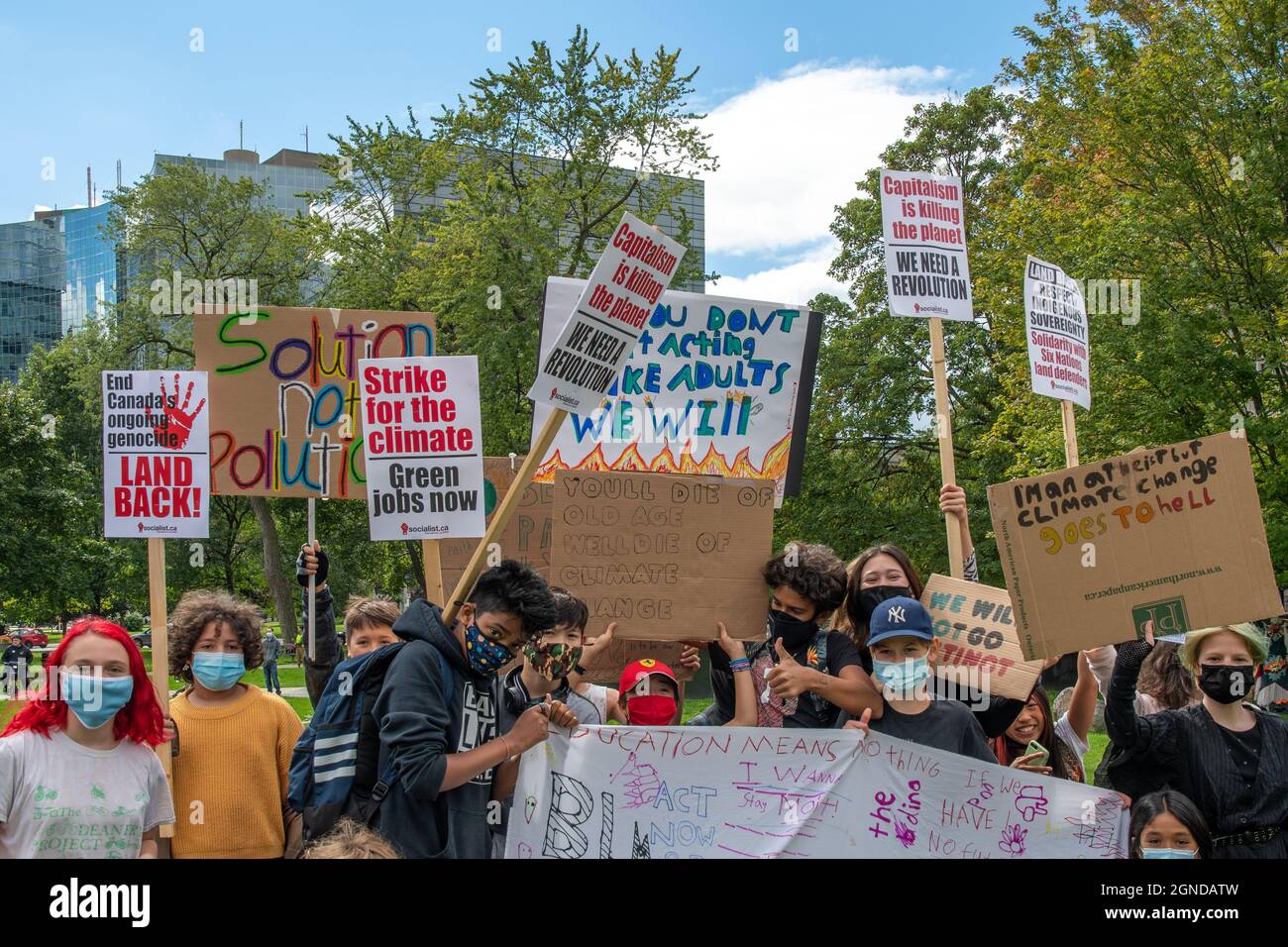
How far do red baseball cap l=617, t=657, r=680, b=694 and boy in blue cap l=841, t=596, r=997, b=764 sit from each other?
1.10m

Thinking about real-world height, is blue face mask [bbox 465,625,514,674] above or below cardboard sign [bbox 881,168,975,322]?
below

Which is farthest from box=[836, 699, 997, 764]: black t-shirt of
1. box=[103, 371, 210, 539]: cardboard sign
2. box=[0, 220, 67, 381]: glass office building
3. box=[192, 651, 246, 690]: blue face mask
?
box=[0, 220, 67, 381]: glass office building

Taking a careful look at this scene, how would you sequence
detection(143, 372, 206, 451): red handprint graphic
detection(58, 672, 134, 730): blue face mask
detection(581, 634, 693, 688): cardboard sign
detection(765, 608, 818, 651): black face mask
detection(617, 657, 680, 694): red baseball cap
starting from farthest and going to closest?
detection(581, 634, 693, 688): cardboard sign, detection(617, 657, 680, 694): red baseball cap, detection(143, 372, 206, 451): red handprint graphic, detection(765, 608, 818, 651): black face mask, detection(58, 672, 134, 730): blue face mask

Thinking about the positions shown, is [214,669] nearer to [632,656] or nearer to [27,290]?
[632,656]

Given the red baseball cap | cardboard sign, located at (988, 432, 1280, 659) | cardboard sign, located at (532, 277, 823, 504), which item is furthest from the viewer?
cardboard sign, located at (532, 277, 823, 504)

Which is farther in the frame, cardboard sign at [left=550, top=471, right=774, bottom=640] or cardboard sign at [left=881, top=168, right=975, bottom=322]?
cardboard sign at [left=881, top=168, right=975, bottom=322]

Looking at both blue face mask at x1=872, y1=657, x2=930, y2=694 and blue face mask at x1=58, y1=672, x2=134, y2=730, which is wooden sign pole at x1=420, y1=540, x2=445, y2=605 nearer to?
blue face mask at x1=58, y1=672, x2=134, y2=730

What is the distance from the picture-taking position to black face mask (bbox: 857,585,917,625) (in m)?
4.75

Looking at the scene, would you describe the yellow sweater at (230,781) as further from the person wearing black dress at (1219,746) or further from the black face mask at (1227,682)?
the black face mask at (1227,682)

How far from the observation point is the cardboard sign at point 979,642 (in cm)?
470

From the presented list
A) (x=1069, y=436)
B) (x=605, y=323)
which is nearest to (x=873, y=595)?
(x=605, y=323)

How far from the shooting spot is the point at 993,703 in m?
4.72

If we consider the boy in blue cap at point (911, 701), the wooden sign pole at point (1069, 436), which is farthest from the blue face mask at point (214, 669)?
the wooden sign pole at point (1069, 436)

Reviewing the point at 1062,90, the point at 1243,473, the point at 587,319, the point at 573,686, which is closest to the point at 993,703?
the point at 1243,473
